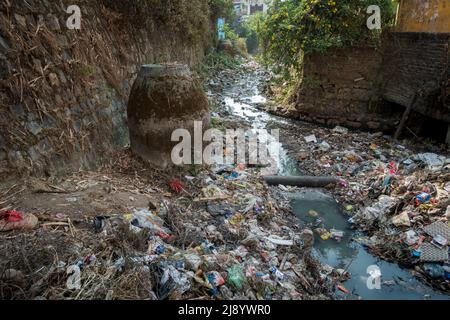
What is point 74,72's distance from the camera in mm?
3811

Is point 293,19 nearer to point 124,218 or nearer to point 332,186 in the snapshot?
point 332,186

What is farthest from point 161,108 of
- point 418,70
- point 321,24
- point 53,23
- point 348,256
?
point 418,70

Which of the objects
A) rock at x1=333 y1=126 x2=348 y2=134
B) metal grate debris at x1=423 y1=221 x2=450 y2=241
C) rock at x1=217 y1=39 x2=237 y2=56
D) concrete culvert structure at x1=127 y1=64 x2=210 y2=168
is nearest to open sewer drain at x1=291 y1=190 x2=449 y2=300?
metal grate debris at x1=423 y1=221 x2=450 y2=241

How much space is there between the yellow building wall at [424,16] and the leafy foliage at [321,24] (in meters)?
0.27

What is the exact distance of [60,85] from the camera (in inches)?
140

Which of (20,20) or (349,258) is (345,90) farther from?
(20,20)

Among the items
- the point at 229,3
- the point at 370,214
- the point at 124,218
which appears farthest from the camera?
the point at 229,3

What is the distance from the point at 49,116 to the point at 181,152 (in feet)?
5.29

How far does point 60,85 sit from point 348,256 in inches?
151

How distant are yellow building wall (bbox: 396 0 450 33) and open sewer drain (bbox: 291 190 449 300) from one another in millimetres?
4434

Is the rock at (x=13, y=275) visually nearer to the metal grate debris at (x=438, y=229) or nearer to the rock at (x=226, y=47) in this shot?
the metal grate debris at (x=438, y=229)

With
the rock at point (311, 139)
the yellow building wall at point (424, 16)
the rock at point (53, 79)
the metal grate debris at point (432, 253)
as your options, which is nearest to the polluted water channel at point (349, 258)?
the metal grate debris at point (432, 253)

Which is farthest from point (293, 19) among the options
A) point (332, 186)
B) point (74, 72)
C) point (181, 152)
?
point (74, 72)
